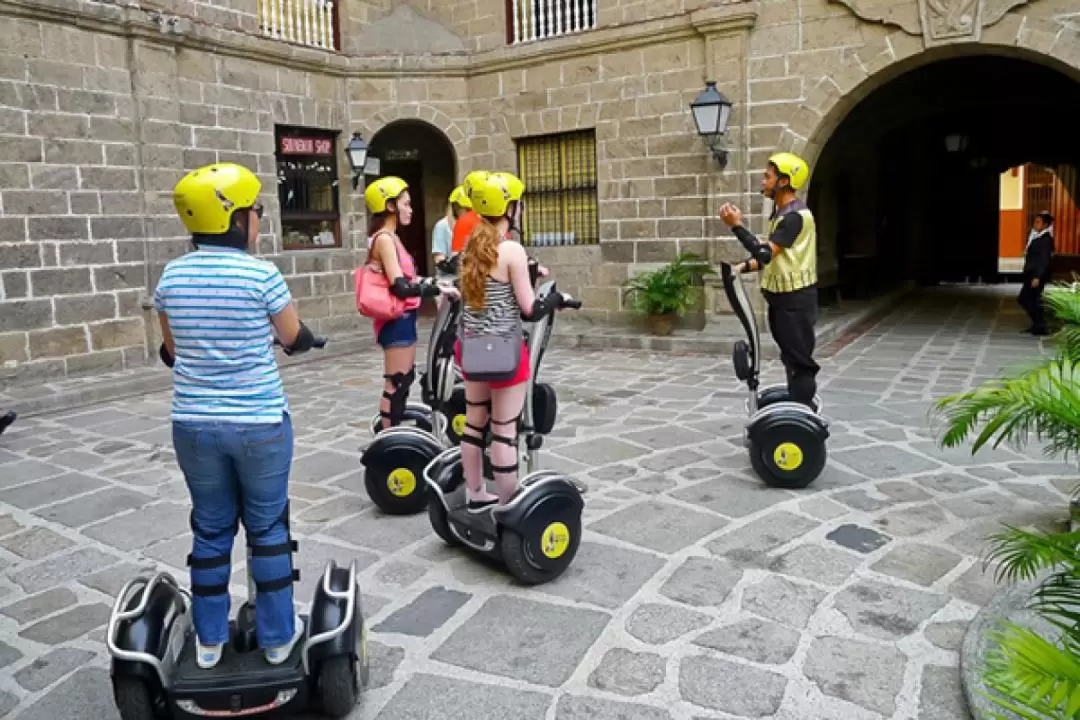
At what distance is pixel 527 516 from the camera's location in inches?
131

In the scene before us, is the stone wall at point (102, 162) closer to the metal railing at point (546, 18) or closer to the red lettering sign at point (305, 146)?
the red lettering sign at point (305, 146)

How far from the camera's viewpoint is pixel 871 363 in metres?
8.51

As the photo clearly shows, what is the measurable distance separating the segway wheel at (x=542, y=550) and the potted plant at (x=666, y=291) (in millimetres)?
6559

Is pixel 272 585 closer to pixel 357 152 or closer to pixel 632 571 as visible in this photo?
pixel 632 571

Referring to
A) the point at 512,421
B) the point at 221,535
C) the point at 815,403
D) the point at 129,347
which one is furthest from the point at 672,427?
the point at 129,347

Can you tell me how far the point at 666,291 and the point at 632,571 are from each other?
6509mm

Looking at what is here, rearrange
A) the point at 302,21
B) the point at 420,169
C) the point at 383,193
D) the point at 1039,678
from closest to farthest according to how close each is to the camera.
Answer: the point at 1039,678 < the point at 383,193 < the point at 302,21 < the point at 420,169

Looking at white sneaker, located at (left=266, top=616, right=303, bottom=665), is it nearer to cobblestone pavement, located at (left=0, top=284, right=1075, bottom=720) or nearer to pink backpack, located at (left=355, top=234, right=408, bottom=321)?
cobblestone pavement, located at (left=0, top=284, right=1075, bottom=720)

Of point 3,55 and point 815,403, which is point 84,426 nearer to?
point 3,55

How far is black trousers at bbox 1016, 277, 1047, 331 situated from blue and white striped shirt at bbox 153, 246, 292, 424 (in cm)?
988

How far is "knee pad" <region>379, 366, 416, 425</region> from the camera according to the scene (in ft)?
15.2

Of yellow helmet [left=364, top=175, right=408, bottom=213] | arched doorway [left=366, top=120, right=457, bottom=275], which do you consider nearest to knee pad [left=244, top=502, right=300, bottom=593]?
yellow helmet [left=364, top=175, right=408, bottom=213]

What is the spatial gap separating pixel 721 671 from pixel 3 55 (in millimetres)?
8375

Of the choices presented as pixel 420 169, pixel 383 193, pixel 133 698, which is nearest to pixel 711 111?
pixel 420 169
